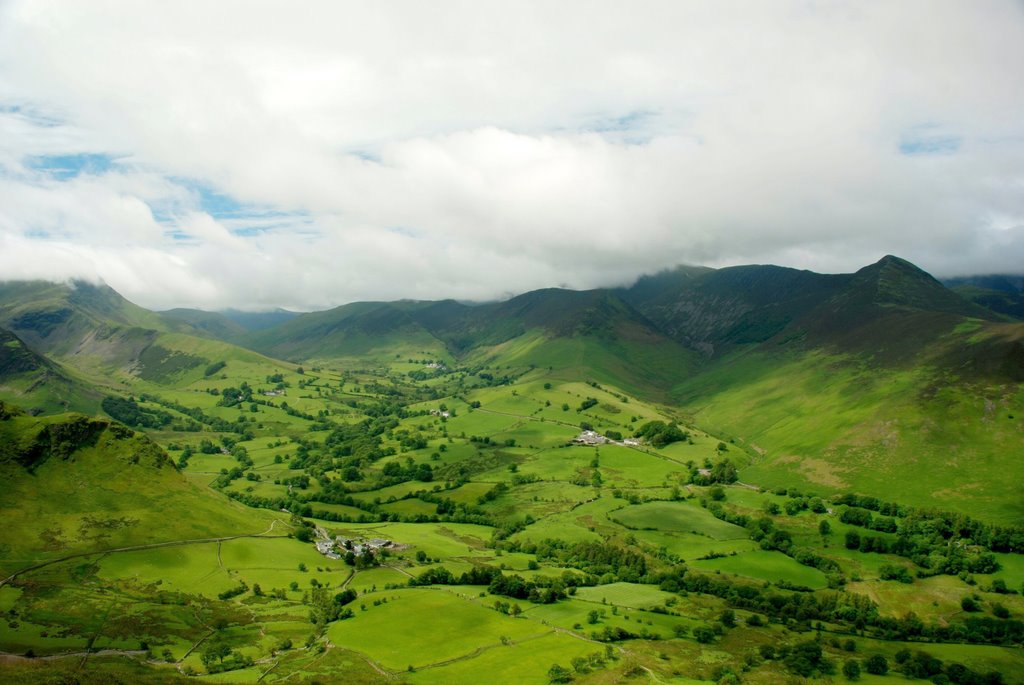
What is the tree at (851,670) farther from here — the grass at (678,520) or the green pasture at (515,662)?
the grass at (678,520)

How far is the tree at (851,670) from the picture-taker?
303 feet

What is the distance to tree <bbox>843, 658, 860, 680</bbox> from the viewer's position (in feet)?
303

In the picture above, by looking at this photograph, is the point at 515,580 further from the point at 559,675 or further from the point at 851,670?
the point at 851,670

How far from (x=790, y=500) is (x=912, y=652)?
88.8 metres

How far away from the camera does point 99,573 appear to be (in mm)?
114062

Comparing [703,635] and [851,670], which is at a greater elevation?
[851,670]

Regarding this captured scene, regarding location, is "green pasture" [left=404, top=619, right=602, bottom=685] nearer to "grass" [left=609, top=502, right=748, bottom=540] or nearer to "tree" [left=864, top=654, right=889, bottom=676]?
"tree" [left=864, top=654, right=889, bottom=676]

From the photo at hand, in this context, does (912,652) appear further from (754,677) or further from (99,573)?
(99,573)

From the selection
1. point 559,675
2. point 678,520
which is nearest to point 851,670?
point 559,675

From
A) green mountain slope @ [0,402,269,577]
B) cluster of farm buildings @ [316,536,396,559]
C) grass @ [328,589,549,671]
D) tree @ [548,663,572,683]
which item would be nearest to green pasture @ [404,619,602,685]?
tree @ [548,663,572,683]

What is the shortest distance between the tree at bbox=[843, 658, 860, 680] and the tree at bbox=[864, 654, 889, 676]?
1.79 meters

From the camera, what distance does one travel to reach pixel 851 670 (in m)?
93.2

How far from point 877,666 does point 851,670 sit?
5.51 metres

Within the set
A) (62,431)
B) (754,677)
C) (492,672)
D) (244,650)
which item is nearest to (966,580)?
(754,677)
